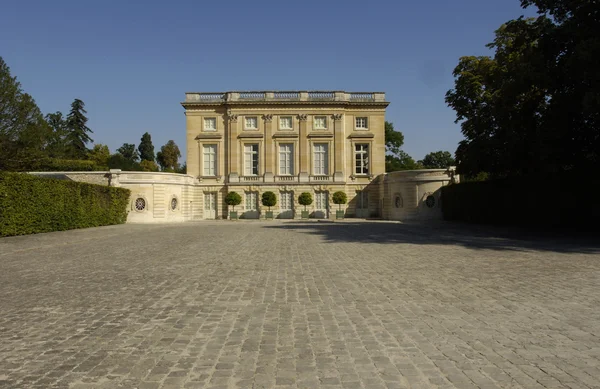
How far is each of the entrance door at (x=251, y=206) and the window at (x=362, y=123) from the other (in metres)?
12.8

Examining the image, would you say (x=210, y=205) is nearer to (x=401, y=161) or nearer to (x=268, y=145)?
(x=268, y=145)

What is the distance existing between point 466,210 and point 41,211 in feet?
81.7

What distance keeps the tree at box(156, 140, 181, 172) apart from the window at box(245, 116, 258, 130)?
167 feet

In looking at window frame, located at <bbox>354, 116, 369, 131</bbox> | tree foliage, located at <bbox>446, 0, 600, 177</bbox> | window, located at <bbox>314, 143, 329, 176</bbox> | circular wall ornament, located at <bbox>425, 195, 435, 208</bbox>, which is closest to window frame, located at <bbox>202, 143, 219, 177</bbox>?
window, located at <bbox>314, 143, 329, 176</bbox>

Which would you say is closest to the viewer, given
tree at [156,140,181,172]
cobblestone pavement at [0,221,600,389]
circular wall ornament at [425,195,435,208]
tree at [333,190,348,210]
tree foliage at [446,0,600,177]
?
cobblestone pavement at [0,221,600,389]

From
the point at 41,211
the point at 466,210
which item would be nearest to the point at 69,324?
the point at 41,211

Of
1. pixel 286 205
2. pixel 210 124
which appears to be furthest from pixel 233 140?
pixel 286 205

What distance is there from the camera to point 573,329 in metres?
4.94

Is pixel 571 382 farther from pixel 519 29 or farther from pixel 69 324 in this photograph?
pixel 519 29

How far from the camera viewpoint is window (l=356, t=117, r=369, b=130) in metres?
46.1

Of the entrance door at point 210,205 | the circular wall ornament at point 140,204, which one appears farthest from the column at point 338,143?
the circular wall ornament at point 140,204

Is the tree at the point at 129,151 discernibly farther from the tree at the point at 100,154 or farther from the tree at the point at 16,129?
the tree at the point at 16,129

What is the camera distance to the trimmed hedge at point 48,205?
18047mm

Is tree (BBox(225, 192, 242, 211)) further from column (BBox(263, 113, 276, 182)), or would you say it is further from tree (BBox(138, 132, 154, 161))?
tree (BBox(138, 132, 154, 161))
